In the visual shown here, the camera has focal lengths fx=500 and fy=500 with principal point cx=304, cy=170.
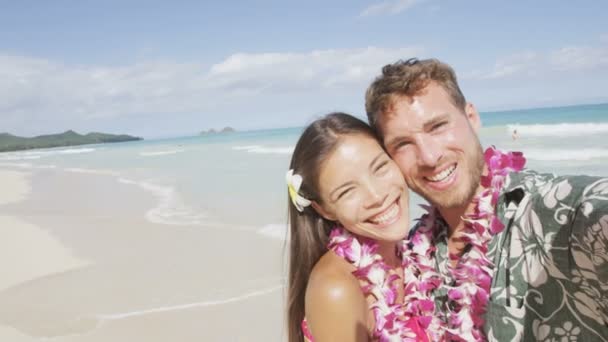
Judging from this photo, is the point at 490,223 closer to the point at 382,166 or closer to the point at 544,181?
the point at 544,181

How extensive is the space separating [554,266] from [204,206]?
10.5m

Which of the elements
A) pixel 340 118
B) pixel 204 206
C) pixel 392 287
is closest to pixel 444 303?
pixel 392 287

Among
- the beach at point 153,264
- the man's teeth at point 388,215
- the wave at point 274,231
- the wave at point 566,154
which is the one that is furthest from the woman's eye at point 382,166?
the wave at point 566,154

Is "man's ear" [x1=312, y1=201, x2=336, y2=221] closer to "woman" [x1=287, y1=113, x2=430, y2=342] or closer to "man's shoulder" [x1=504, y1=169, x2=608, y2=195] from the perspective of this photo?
"woman" [x1=287, y1=113, x2=430, y2=342]

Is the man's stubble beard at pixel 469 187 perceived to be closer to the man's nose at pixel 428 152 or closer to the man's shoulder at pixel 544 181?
the man's nose at pixel 428 152

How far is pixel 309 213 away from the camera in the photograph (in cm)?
324

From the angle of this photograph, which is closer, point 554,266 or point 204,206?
point 554,266

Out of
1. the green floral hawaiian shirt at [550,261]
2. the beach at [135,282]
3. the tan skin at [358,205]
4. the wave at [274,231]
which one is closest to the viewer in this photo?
the green floral hawaiian shirt at [550,261]

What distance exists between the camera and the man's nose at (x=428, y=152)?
2.78 meters

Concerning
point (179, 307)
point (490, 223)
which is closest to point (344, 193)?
point (490, 223)

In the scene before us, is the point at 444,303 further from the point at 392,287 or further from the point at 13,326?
the point at 13,326

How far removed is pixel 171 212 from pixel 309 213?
29.3 feet

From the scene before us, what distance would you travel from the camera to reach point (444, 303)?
292cm

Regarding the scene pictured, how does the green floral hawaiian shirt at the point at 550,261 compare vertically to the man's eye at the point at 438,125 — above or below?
below
